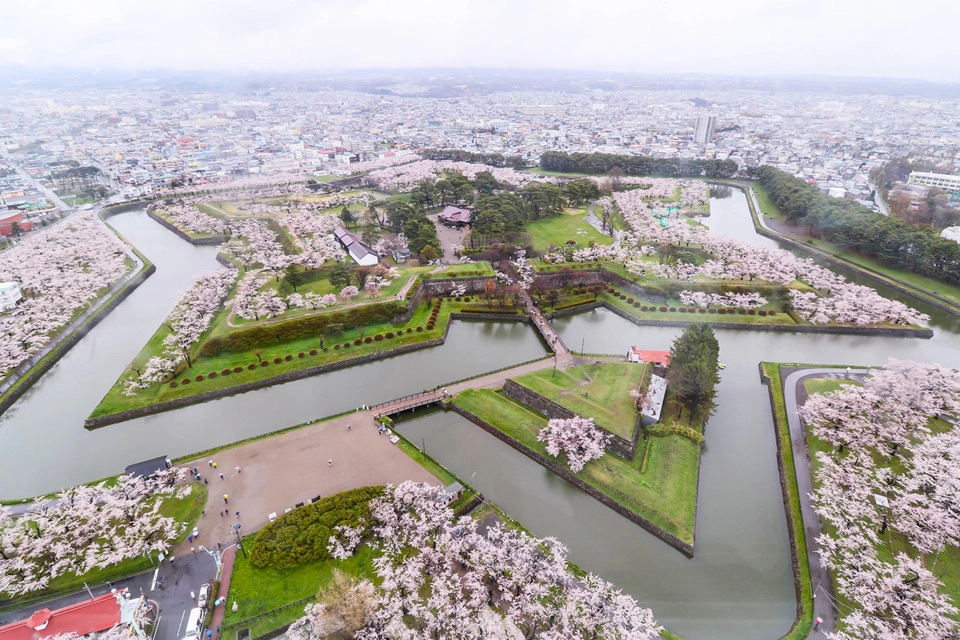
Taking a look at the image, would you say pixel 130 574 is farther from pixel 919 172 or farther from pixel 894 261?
pixel 919 172

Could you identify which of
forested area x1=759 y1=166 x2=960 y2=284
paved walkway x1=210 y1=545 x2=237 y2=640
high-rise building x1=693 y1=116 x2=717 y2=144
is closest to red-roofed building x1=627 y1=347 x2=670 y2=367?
paved walkway x1=210 y1=545 x2=237 y2=640

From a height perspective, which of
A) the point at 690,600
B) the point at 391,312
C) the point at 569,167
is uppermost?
Answer: the point at 569,167

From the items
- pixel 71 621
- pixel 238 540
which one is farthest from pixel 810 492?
pixel 71 621

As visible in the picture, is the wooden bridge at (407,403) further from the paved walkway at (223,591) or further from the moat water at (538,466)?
the paved walkway at (223,591)

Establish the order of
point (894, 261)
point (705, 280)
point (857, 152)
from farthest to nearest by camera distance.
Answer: point (857, 152)
point (894, 261)
point (705, 280)

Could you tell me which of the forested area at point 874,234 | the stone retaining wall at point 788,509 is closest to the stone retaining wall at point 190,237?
the stone retaining wall at point 788,509

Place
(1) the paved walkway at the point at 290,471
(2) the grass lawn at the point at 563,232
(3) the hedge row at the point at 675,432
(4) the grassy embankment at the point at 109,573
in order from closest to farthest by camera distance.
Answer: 1. (4) the grassy embankment at the point at 109,573
2. (1) the paved walkway at the point at 290,471
3. (3) the hedge row at the point at 675,432
4. (2) the grass lawn at the point at 563,232

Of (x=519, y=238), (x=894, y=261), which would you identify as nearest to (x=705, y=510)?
(x=519, y=238)
